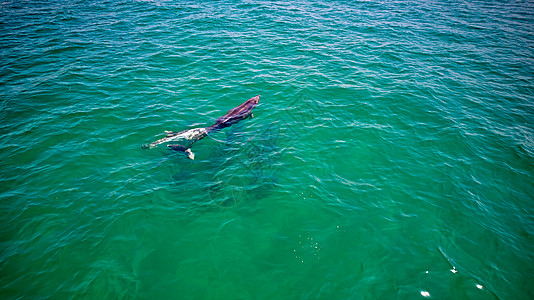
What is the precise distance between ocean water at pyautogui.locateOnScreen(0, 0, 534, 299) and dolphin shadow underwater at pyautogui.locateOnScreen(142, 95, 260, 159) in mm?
407

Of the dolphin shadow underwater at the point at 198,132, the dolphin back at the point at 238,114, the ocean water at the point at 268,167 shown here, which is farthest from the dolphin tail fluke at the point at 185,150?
the dolphin back at the point at 238,114

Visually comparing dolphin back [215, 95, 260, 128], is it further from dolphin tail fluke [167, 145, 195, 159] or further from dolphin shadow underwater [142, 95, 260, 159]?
dolphin tail fluke [167, 145, 195, 159]

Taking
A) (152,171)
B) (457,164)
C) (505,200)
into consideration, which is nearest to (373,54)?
(457,164)

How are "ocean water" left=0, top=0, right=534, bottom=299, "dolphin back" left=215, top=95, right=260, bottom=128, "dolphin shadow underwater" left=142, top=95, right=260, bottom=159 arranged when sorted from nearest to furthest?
"ocean water" left=0, top=0, right=534, bottom=299, "dolphin shadow underwater" left=142, top=95, right=260, bottom=159, "dolphin back" left=215, top=95, right=260, bottom=128

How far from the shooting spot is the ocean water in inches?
293

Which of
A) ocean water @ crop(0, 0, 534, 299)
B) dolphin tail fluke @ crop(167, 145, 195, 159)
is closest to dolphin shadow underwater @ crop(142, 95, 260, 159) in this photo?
dolphin tail fluke @ crop(167, 145, 195, 159)

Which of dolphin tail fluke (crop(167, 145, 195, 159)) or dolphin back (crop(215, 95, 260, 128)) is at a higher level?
dolphin back (crop(215, 95, 260, 128))

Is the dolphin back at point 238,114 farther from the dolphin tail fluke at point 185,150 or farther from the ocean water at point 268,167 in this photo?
the dolphin tail fluke at point 185,150

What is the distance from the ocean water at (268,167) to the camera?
7.43 meters

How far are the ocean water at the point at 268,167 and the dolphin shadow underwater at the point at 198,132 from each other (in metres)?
0.41

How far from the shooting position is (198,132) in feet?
39.2

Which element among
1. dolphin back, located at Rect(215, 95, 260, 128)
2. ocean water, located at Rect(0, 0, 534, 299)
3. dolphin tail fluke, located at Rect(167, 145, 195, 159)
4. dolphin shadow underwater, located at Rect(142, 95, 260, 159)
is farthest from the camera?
dolphin back, located at Rect(215, 95, 260, 128)

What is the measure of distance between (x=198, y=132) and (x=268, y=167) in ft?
13.0

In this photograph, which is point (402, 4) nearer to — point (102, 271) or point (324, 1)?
point (324, 1)
